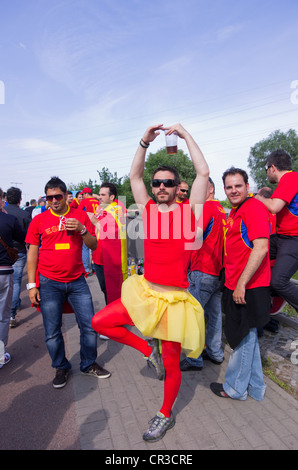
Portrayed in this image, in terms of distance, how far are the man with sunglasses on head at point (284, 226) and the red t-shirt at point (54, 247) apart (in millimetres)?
2433

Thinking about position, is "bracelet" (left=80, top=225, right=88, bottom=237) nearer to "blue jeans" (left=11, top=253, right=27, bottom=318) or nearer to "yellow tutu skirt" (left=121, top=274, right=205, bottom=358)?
"yellow tutu skirt" (left=121, top=274, right=205, bottom=358)

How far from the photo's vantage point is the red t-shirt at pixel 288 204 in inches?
136

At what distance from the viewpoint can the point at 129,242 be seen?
9.19m

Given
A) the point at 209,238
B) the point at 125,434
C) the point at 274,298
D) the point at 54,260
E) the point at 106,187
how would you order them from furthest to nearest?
the point at 106,187
the point at 274,298
the point at 209,238
the point at 54,260
the point at 125,434

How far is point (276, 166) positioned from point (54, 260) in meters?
2.95

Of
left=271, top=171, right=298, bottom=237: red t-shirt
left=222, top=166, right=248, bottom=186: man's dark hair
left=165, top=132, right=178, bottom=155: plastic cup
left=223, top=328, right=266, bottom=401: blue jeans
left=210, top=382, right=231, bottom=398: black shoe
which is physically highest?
left=165, top=132, right=178, bottom=155: plastic cup

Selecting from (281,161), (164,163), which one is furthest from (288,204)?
(164,163)

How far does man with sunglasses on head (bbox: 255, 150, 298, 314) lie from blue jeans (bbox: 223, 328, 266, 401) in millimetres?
1042

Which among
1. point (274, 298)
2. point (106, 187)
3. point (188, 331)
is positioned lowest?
point (274, 298)

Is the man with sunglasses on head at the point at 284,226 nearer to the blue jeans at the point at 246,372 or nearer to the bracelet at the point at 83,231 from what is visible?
the blue jeans at the point at 246,372

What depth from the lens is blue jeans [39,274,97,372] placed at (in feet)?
10.5

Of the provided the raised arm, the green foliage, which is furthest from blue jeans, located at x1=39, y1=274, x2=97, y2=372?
the green foliage
